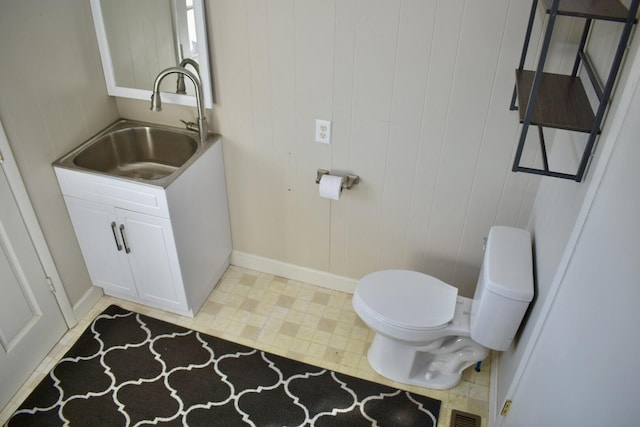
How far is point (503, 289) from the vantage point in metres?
1.89

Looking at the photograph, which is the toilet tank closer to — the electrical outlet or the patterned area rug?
the patterned area rug

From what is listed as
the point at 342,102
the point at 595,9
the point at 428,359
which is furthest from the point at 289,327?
the point at 595,9

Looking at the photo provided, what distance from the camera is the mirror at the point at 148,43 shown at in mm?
2275

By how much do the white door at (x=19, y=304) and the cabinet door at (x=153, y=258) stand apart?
1.34ft

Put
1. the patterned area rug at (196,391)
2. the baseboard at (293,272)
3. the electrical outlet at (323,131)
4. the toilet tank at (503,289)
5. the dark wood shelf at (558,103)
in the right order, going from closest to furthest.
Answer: the dark wood shelf at (558,103) → the toilet tank at (503,289) → the patterned area rug at (196,391) → the electrical outlet at (323,131) → the baseboard at (293,272)

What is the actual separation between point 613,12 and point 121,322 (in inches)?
99.3

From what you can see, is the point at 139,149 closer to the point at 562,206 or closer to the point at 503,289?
the point at 503,289

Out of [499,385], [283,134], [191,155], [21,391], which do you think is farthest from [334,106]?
[21,391]

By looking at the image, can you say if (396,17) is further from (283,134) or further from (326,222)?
(326,222)

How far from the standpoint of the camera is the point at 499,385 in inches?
87.5

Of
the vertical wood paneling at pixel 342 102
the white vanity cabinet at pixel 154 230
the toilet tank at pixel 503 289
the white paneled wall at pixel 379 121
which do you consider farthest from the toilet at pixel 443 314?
the white vanity cabinet at pixel 154 230

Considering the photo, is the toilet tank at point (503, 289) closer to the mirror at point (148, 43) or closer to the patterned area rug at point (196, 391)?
the patterned area rug at point (196, 391)

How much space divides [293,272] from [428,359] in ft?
3.07

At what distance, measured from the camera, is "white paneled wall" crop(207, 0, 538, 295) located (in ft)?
6.60
